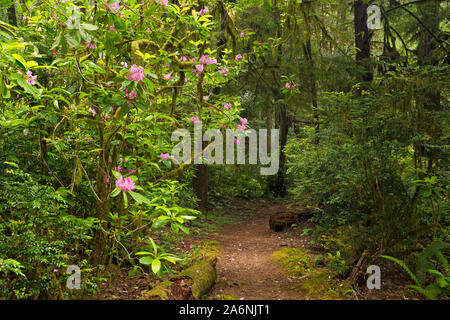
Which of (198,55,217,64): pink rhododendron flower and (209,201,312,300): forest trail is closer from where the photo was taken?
(198,55,217,64): pink rhododendron flower

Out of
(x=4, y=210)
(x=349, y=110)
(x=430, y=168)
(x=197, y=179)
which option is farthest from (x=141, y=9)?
(x=197, y=179)

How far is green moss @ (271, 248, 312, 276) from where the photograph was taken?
5.16 meters

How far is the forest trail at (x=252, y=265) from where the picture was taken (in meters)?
4.40

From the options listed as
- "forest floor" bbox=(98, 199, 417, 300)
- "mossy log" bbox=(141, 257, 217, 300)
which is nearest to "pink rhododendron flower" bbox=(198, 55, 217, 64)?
"mossy log" bbox=(141, 257, 217, 300)

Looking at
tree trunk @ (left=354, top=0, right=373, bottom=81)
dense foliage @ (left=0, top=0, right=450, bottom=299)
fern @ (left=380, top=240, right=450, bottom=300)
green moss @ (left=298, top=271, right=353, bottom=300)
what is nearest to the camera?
dense foliage @ (left=0, top=0, right=450, bottom=299)

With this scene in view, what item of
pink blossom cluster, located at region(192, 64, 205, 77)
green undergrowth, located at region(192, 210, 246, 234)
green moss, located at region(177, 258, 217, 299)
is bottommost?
green undergrowth, located at region(192, 210, 246, 234)

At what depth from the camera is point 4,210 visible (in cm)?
300

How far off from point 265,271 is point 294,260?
0.59 meters

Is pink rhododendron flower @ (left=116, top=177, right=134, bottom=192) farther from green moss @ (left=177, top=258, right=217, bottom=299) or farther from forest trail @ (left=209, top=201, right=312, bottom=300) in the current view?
forest trail @ (left=209, top=201, right=312, bottom=300)

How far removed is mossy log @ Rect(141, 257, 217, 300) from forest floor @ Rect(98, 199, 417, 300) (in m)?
0.17

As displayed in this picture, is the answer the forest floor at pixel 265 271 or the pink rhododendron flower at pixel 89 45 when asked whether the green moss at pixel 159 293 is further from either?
the pink rhododendron flower at pixel 89 45

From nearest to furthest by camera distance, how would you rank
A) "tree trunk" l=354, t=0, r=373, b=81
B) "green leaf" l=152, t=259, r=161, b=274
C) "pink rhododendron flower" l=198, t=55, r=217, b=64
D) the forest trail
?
"green leaf" l=152, t=259, r=161, b=274 → "pink rhododendron flower" l=198, t=55, r=217, b=64 → the forest trail → "tree trunk" l=354, t=0, r=373, b=81

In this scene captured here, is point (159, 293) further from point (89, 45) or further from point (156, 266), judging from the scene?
point (89, 45)
